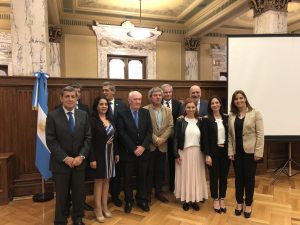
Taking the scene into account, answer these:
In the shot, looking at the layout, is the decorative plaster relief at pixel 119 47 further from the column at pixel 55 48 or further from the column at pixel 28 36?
the column at pixel 28 36

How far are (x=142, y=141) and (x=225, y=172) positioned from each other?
1.00m

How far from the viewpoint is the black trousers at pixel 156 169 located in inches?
133

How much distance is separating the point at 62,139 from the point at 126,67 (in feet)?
21.9

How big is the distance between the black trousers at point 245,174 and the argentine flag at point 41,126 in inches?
89.0

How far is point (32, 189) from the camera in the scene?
3.83 m

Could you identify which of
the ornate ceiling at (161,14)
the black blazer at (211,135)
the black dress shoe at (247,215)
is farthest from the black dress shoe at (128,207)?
the ornate ceiling at (161,14)

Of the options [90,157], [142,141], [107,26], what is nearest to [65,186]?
[90,157]

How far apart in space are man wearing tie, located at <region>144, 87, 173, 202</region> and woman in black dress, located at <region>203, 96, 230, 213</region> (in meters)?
0.50

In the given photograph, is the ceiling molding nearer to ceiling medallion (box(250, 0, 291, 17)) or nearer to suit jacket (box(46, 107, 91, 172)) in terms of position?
ceiling medallion (box(250, 0, 291, 17))

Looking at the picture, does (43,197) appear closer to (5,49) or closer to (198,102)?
(198,102)

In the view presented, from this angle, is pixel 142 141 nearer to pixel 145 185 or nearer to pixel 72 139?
pixel 145 185

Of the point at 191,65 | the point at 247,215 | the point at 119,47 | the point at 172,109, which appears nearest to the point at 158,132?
the point at 172,109

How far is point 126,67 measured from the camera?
9.08 m

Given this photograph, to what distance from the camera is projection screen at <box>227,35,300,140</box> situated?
169 inches
